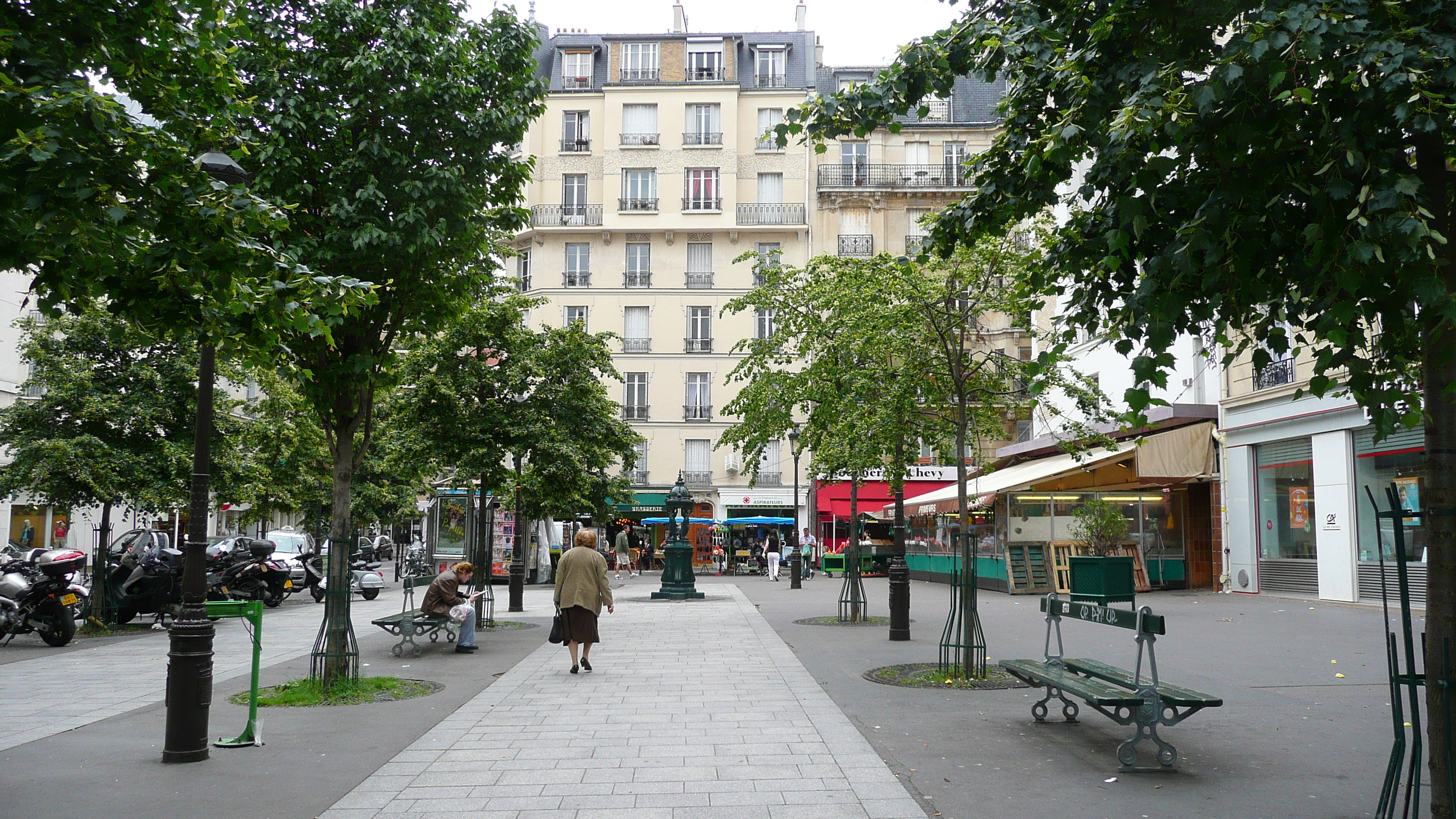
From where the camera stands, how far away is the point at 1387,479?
18641 mm

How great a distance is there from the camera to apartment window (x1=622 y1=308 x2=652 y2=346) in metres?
43.7

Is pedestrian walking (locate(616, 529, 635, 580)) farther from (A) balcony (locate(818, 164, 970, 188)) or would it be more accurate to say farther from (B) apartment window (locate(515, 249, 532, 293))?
(A) balcony (locate(818, 164, 970, 188))

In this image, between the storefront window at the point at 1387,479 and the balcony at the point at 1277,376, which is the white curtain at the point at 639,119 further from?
the storefront window at the point at 1387,479

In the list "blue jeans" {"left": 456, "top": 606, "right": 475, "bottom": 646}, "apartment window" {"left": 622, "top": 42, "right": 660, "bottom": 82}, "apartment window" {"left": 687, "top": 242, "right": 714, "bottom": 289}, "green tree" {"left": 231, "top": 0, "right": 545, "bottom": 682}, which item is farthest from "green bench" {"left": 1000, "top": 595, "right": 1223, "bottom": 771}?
"apartment window" {"left": 622, "top": 42, "right": 660, "bottom": 82}

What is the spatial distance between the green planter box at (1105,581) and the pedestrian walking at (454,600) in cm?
782

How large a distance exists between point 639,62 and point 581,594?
37049mm

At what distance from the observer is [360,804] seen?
6.10 metres

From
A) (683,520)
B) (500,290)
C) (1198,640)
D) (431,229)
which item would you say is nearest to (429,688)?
(431,229)

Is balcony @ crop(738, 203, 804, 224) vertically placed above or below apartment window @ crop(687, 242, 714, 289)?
above

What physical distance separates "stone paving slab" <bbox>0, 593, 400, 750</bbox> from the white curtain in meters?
29.9

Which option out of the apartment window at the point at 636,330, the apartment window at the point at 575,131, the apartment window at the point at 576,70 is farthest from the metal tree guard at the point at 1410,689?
the apartment window at the point at 576,70

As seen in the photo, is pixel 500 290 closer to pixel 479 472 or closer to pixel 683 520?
pixel 479 472

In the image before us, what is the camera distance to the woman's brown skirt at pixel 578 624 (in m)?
11.7

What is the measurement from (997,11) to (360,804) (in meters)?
6.22
